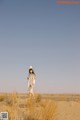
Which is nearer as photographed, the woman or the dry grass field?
the dry grass field

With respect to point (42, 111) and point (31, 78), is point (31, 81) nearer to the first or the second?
point (31, 78)

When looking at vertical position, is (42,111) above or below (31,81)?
below

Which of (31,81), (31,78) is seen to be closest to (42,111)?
(31,81)

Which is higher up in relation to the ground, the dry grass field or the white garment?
the white garment

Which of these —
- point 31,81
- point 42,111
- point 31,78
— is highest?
point 31,78

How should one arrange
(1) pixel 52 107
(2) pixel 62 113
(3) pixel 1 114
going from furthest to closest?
(2) pixel 62 113
(1) pixel 52 107
(3) pixel 1 114

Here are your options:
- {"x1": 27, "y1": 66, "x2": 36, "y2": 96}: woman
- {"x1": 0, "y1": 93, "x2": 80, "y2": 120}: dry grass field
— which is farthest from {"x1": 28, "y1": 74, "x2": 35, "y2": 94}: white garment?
{"x1": 0, "y1": 93, "x2": 80, "y2": 120}: dry grass field

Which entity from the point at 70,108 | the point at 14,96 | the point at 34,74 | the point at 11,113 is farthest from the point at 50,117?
the point at 34,74

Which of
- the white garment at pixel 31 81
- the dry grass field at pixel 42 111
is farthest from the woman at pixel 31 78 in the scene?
the dry grass field at pixel 42 111

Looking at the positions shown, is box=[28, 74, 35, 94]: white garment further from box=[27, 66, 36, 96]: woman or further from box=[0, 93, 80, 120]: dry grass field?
box=[0, 93, 80, 120]: dry grass field

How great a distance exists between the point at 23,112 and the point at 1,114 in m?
3.84

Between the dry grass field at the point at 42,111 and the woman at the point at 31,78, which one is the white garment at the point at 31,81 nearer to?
the woman at the point at 31,78

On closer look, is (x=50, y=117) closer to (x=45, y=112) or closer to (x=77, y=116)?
(x=45, y=112)

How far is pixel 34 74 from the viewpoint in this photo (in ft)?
71.9
